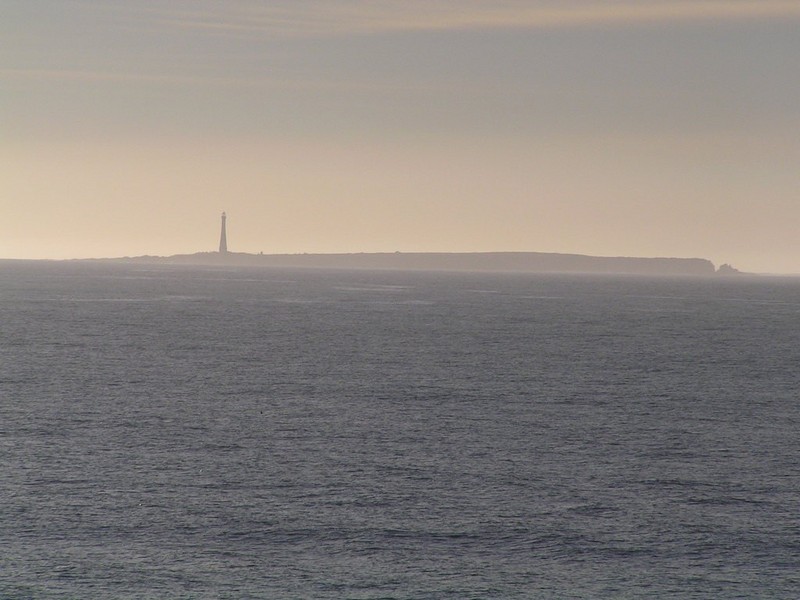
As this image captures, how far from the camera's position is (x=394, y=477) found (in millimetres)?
49281

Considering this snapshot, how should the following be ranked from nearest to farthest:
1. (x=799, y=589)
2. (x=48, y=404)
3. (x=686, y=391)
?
(x=799, y=589) → (x=48, y=404) → (x=686, y=391)

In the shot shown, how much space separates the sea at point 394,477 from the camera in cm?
3512

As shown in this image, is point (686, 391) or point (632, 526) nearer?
point (632, 526)

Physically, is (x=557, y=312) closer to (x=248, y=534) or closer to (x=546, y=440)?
(x=546, y=440)

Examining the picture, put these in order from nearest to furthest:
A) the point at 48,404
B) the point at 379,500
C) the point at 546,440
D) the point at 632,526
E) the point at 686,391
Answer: the point at 632,526, the point at 379,500, the point at 546,440, the point at 48,404, the point at 686,391

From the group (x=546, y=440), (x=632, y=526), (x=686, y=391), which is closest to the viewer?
(x=632, y=526)

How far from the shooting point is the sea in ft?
115

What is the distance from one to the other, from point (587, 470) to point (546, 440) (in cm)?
767

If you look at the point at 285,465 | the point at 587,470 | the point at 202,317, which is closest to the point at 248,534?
the point at 285,465

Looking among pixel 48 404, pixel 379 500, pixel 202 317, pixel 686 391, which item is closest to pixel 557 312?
pixel 202 317

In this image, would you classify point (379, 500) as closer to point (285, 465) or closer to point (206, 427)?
Result: point (285, 465)

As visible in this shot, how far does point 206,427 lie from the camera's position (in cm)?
6259

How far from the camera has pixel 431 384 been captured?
85.0 metres

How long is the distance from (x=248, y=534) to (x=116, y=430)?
78.1ft
